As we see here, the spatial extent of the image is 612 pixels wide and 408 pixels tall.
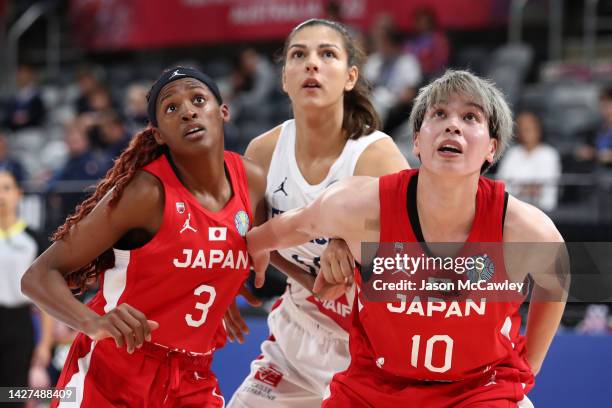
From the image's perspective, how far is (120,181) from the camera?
3.60 m

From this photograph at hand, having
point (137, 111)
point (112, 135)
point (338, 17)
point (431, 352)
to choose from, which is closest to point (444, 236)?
point (431, 352)

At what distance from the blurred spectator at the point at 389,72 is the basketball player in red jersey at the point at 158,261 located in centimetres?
536

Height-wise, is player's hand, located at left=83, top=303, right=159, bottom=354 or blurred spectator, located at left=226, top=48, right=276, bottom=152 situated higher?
blurred spectator, located at left=226, top=48, right=276, bottom=152

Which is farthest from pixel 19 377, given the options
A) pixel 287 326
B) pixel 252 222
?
pixel 252 222

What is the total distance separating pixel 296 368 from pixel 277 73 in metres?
7.60

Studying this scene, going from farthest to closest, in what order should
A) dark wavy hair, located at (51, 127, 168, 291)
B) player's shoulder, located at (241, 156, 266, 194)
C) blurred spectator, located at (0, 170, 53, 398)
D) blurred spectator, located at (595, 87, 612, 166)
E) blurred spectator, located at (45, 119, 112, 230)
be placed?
1. blurred spectator, located at (45, 119, 112, 230)
2. blurred spectator, located at (595, 87, 612, 166)
3. blurred spectator, located at (0, 170, 53, 398)
4. player's shoulder, located at (241, 156, 266, 194)
5. dark wavy hair, located at (51, 127, 168, 291)

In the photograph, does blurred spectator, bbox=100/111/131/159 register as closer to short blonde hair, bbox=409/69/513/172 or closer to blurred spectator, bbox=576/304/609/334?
blurred spectator, bbox=576/304/609/334

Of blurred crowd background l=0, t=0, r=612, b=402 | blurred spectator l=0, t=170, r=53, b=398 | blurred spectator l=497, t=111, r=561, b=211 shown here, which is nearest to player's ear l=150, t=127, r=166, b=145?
blurred crowd background l=0, t=0, r=612, b=402

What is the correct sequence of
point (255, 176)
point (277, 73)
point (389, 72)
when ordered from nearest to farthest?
point (255, 176) → point (389, 72) → point (277, 73)

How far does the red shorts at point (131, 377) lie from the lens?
3564mm

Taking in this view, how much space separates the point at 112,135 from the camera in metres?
9.71

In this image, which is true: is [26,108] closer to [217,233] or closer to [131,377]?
[217,233]

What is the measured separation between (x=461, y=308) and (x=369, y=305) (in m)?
0.33

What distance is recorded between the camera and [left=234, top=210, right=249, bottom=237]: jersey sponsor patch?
12.5ft
